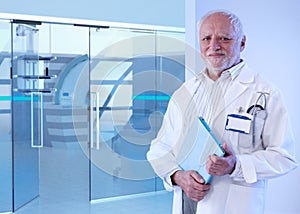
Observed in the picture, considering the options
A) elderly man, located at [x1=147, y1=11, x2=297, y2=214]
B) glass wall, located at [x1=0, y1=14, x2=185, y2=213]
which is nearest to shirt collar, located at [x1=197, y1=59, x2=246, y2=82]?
elderly man, located at [x1=147, y1=11, x2=297, y2=214]

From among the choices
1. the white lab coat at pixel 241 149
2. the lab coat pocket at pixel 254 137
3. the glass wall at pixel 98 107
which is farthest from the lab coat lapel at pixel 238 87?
the glass wall at pixel 98 107

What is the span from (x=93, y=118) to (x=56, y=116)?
542 cm

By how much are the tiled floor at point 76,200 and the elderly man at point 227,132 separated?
10.1 ft

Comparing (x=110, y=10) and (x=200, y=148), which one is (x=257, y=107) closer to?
(x=200, y=148)

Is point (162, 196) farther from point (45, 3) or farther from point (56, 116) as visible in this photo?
point (56, 116)

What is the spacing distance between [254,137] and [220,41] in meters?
0.38

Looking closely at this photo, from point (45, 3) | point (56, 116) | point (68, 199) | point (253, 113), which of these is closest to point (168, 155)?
point (253, 113)

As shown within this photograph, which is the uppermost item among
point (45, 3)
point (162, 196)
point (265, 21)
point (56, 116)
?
point (45, 3)

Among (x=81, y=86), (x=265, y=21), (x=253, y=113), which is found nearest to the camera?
(x=253, y=113)

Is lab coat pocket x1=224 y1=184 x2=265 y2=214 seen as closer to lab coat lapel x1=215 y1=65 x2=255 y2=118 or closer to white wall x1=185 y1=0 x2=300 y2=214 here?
lab coat lapel x1=215 y1=65 x2=255 y2=118

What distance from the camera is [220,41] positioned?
164cm

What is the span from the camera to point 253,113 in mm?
1584

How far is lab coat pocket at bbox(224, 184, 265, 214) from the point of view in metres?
1.64

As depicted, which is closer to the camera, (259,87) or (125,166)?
(259,87)
